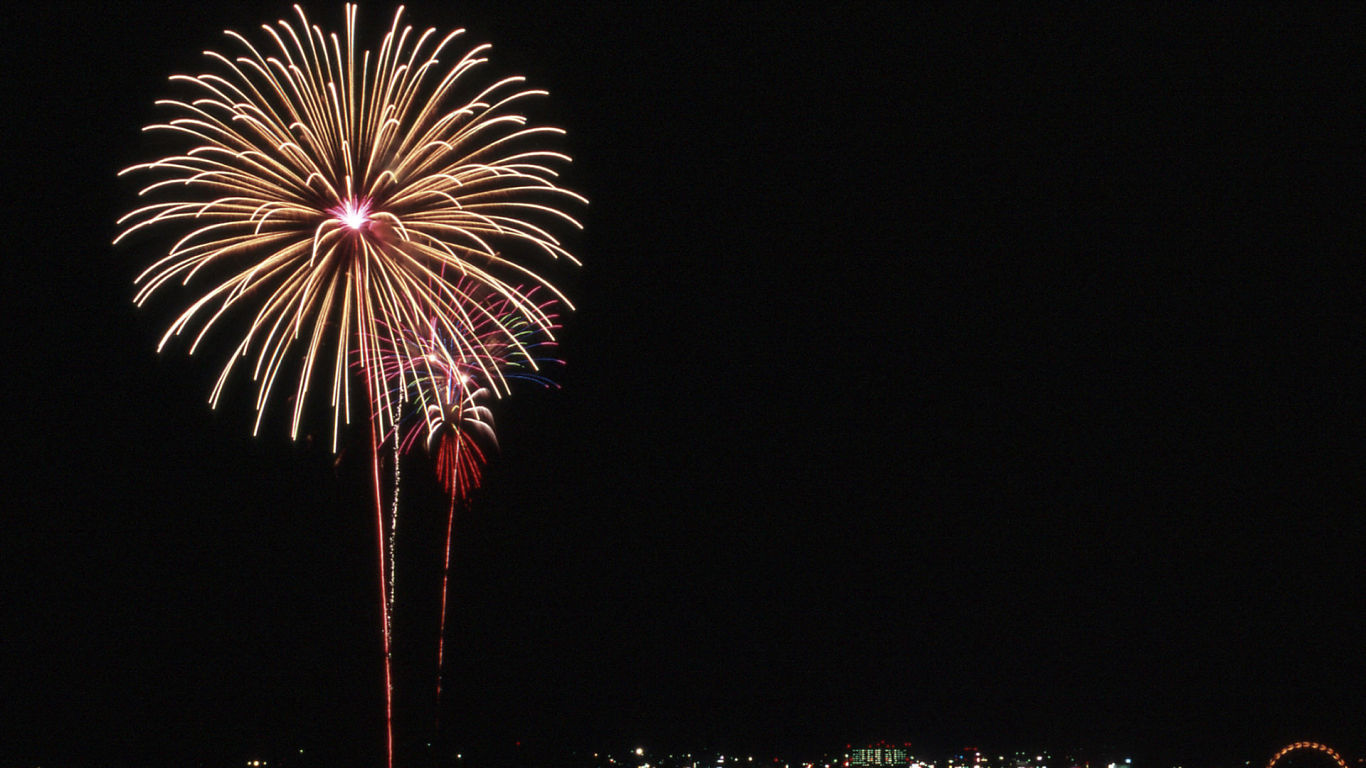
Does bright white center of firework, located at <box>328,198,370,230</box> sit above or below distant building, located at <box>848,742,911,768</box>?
above

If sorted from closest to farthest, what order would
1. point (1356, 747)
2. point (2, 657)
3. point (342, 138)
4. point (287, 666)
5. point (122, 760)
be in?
point (342, 138), point (2, 657), point (122, 760), point (287, 666), point (1356, 747)

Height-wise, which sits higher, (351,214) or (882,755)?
(351,214)

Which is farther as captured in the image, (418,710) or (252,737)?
(418,710)

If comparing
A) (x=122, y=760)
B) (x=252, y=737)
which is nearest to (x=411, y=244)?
(x=122, y=760)

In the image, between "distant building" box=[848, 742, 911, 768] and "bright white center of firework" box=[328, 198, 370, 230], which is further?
"distant building" box=[848, 742, 911, 768]

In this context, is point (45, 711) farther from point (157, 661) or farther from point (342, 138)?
point (342, 138)

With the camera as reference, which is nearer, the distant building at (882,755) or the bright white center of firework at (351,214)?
the bright white center of firework at (351,214)

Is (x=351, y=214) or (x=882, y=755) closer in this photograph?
(x=351, y=214)

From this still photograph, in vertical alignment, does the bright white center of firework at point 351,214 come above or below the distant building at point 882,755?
above
